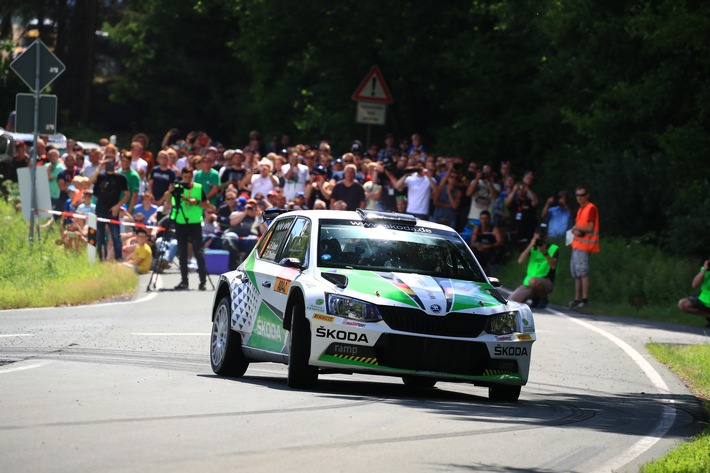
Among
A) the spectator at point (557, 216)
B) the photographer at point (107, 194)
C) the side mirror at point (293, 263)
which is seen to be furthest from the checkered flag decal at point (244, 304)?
the spectator at point (557, 216)

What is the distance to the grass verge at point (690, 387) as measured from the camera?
9.08 metres

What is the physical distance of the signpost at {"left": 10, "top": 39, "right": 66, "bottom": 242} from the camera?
2395 centimetres

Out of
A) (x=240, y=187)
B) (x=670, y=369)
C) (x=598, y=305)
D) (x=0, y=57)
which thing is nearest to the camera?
(x=670, y=369)

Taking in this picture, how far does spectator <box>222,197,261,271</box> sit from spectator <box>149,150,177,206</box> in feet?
4.96

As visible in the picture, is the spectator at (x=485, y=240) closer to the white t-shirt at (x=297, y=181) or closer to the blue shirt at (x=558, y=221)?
the blue shirt at (x=558, y=221)

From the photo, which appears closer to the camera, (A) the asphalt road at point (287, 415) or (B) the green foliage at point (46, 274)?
(A) the asphalt road at point (287, 415)

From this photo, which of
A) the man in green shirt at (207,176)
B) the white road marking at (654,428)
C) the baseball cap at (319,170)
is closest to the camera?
the white road marking at (654,428)

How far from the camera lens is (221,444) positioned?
9242 millimetres

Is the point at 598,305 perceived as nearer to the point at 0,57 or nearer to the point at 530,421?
the point at 530,421

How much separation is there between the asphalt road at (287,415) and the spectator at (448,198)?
39.9ft

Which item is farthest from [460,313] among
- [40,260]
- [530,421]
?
[40,260]

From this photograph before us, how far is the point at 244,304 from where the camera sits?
46.4 feet

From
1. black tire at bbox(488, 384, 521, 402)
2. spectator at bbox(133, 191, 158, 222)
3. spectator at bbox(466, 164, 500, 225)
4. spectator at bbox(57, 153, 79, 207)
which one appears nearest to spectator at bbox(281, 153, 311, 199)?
spectator at bbox(133, 191, 158, 222)

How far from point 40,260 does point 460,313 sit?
1304cm
